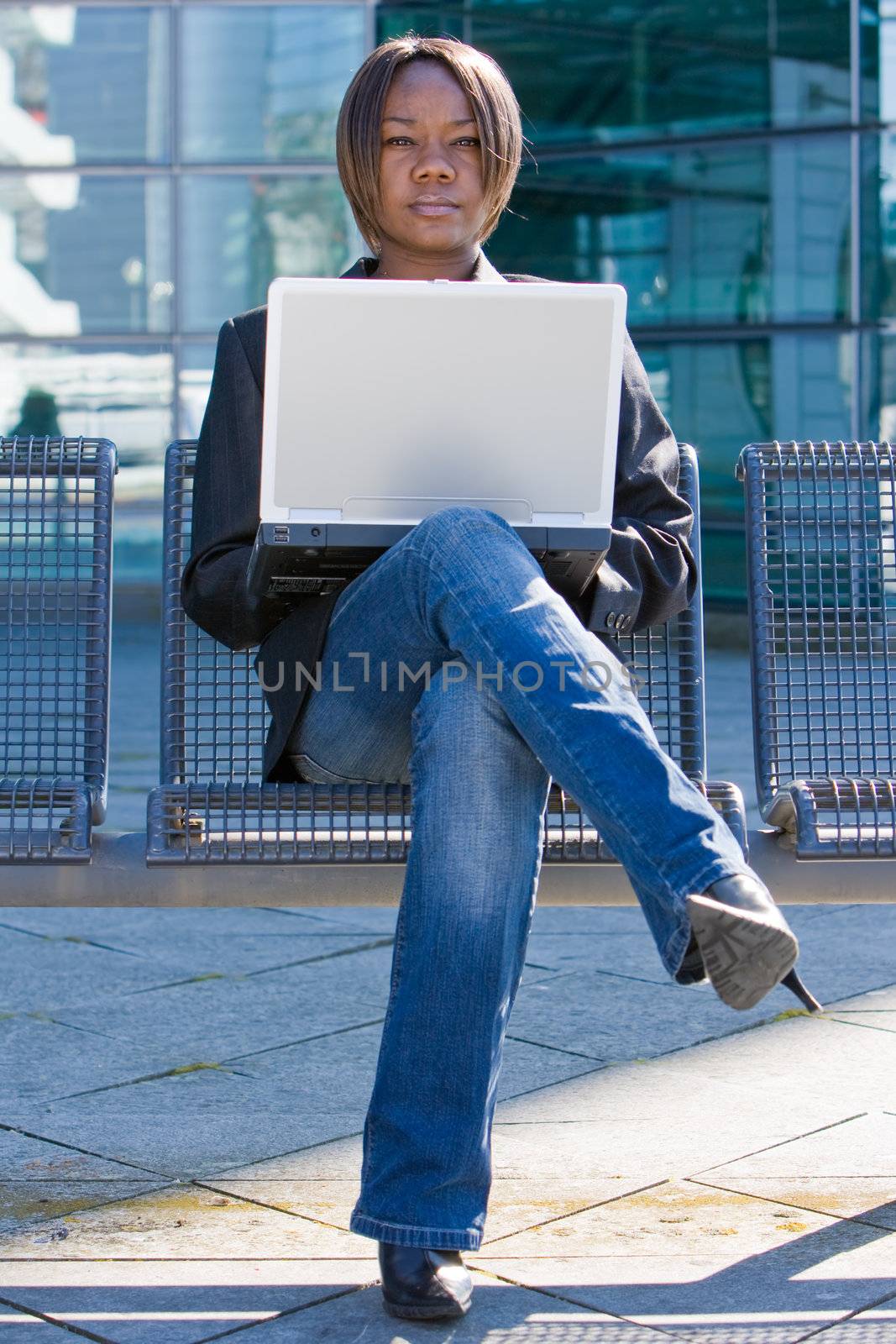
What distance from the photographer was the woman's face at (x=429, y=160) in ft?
9.19

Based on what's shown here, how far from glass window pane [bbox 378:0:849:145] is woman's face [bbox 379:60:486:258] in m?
7.86

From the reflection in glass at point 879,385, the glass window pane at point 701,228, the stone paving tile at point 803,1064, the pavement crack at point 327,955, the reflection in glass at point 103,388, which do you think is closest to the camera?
the stone paving tile at point 803,1064

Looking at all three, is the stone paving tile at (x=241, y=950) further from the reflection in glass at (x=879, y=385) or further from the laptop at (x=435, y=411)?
the reflection in glass at (x=879, y=385)

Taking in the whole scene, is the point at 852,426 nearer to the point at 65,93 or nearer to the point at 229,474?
the point at 65,93

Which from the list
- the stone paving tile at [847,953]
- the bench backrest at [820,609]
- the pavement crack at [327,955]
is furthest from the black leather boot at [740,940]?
the pavement crack at [327,955]

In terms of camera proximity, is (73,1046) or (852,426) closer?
(73,1046)

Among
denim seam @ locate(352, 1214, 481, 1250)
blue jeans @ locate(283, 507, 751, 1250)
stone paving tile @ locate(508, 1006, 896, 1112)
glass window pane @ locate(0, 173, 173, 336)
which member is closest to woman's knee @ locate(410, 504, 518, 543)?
blue jeans @ locate(283, 507, 751, 1250)

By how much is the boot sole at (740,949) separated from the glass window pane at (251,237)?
10.3 meters

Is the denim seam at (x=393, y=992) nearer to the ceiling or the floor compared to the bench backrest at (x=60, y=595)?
nearer to the floor

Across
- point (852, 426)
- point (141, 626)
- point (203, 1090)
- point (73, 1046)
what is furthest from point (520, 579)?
point (141, 626)

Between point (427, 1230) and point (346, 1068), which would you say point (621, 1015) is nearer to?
point (346, 1068)

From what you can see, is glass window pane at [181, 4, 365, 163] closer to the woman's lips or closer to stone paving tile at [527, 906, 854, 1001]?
stone paving tile at [527, 906, 854, 1001]

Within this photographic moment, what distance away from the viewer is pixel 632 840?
78.6 inches

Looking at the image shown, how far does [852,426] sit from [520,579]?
8.76 metres
